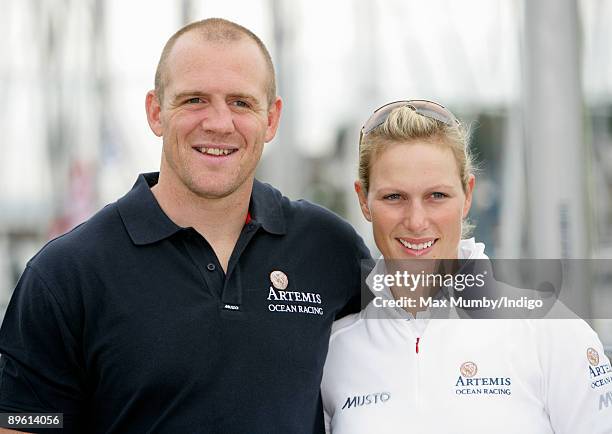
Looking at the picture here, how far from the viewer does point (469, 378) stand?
9.62 ft

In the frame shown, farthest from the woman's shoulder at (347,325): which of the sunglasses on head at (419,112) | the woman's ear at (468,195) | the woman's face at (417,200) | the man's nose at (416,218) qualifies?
the sunglasses on head at (419,112)

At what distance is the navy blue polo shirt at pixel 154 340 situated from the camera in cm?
282

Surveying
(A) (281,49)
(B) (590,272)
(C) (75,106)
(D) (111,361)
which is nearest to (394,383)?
(D) (111,361)

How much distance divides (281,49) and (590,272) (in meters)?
7.32

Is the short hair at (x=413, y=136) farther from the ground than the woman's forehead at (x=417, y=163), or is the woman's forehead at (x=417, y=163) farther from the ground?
the short hair at (x=413, y=136)

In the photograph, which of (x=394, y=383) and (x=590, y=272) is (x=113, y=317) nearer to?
(x=394, y=383)

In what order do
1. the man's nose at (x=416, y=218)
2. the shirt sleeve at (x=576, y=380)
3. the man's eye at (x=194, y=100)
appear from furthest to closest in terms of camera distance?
the man's eye at (x=194, y=100)
the man's nose at (x=416, y=218)
the shirt sleeve at (x=576, y=380)

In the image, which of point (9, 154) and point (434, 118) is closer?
point (434, 118)

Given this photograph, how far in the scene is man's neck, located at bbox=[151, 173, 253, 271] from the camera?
3.13 meters

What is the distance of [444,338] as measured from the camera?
9.95 ft

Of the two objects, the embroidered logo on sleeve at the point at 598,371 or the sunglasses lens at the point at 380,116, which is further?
the sunglasses lens at the point at 380,116

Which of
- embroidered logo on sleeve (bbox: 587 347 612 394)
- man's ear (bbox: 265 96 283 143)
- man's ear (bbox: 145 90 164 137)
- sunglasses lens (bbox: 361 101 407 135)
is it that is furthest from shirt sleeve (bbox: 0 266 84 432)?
embroidered logo on sleeve (bbox: 587 347 612 394)

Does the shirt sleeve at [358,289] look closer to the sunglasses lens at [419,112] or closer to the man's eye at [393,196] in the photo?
the man's eye at [393,196]

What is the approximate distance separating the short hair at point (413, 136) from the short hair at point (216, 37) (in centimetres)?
40
